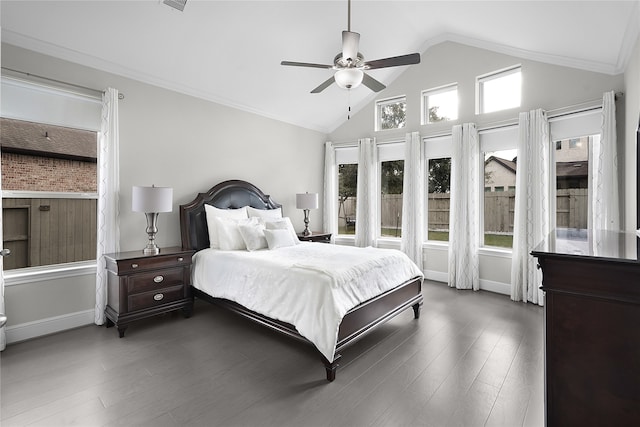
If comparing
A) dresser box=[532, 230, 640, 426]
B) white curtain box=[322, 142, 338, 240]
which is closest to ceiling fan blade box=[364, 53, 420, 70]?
dresser box=[532, 230, 640, 426]

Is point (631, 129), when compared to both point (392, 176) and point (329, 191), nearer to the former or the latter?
point (392, 176)

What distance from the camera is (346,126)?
630cm

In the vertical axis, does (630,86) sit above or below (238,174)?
above

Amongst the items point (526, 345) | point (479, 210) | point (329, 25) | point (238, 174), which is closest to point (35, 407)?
point (238, 174)

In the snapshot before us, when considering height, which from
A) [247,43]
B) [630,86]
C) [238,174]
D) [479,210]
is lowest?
[479,210]

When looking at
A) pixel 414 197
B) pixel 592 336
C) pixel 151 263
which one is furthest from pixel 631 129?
pixel 151 263

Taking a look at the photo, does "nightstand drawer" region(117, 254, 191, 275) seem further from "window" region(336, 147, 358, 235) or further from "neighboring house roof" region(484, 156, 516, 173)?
"neighboring house roof" region(484, 156, 516, 173)

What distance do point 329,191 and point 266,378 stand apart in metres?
4.40

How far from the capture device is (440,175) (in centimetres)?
527

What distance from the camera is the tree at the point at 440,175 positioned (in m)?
5.20

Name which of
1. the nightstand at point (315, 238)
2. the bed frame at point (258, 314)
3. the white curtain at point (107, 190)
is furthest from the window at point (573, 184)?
the white curtain at point (107, 190)

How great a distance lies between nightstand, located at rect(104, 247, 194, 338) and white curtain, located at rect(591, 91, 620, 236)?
4.79m

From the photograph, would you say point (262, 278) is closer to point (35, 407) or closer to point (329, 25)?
point (35, 407)

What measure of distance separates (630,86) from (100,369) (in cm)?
551
